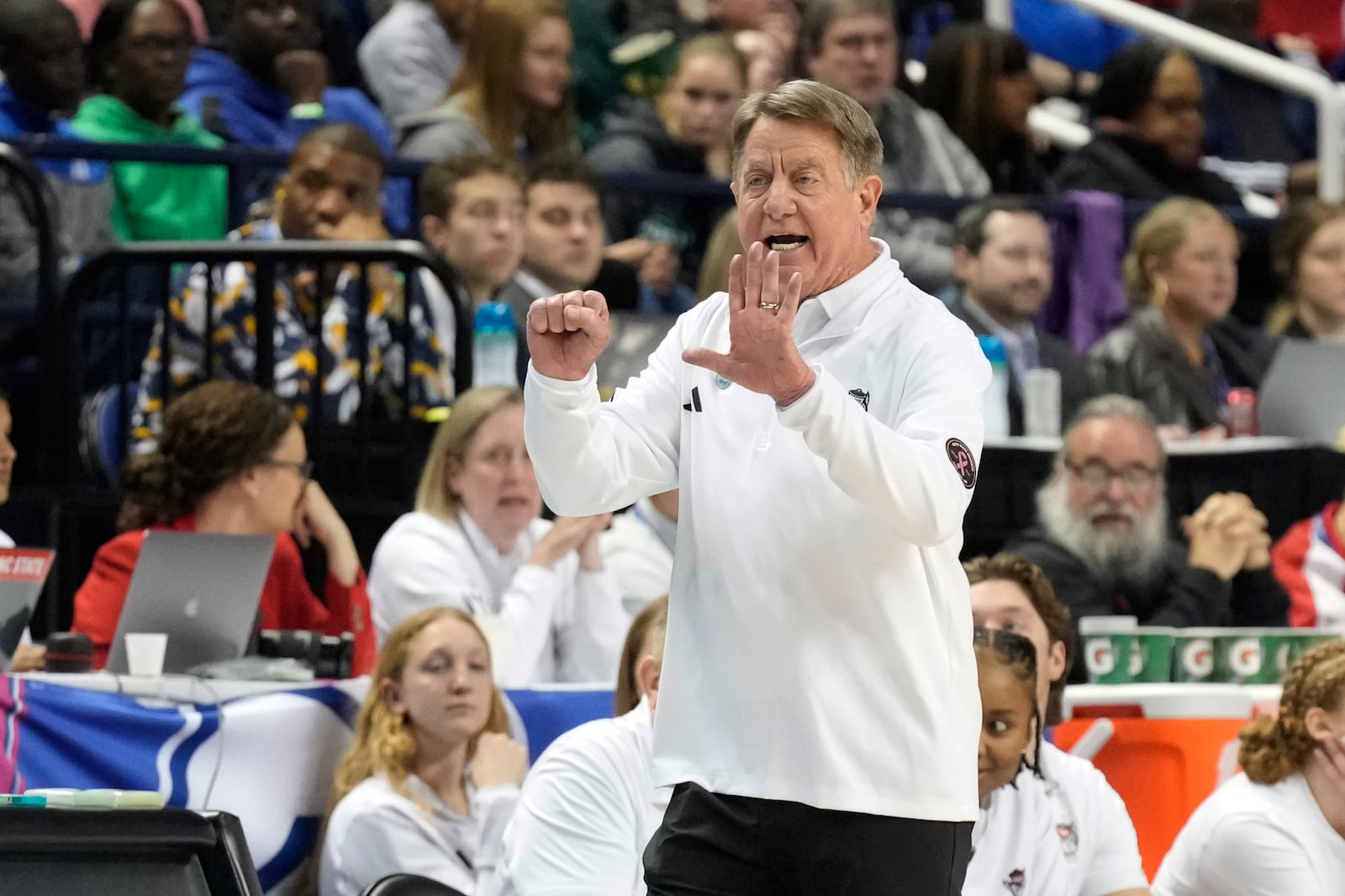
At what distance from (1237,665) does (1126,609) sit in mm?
1175

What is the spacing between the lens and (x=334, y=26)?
29.5 feet

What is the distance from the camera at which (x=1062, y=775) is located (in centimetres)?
492

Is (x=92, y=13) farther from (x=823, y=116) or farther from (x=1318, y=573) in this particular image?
(x=823, y=116)

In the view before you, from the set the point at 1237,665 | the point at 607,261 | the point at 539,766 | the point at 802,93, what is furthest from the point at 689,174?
the point at 802,93

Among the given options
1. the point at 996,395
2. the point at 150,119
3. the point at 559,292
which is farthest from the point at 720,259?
the point at 150,119

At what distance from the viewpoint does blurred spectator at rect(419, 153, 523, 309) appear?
295 inches

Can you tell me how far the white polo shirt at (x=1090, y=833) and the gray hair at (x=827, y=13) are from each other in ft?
15.8

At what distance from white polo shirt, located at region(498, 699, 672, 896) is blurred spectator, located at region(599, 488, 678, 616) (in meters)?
2.22

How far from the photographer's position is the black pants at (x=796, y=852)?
2.95m

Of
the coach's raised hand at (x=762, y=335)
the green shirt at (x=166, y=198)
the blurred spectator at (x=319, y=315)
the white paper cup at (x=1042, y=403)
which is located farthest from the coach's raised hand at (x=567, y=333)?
the white paper cup at (x=1042, y=403)

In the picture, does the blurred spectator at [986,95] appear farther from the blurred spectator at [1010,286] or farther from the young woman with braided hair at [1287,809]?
the young woman with braided hair at [1287,809]

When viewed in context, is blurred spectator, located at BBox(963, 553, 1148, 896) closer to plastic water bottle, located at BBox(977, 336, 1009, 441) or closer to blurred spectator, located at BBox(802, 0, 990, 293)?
plastic water bottle, located at BBox(977, 336, 1009, 441)

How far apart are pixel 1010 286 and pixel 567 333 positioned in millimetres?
5604

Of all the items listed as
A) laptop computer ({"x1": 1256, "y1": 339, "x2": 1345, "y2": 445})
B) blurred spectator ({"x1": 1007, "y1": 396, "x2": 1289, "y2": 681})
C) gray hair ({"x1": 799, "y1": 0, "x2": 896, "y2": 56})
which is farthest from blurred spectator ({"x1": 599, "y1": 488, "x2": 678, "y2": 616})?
gray hair ({"x1": 799, "y1": 0, "x2": 896, "y2": 56})
